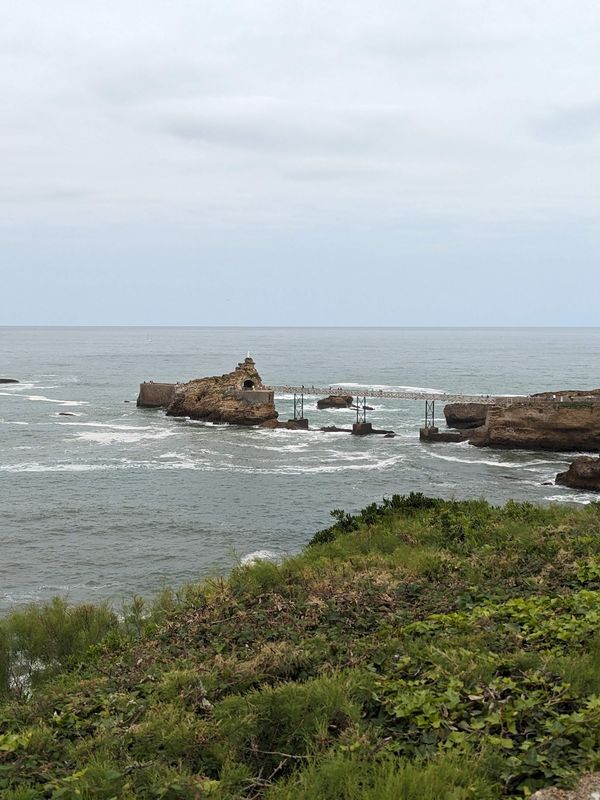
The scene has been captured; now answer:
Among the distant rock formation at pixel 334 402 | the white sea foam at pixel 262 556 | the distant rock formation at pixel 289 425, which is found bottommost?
the white sea foam at pixel 262 556

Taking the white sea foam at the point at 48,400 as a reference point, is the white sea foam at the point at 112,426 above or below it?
below

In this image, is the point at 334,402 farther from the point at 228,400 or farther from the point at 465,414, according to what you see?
the point at 465,414

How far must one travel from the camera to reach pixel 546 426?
165ft

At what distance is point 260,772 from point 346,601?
19.2 feet

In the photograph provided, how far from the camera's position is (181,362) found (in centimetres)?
14825

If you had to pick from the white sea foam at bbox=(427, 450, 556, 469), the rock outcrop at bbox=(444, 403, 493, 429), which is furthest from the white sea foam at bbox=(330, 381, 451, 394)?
the white sea foam at bbox=(427, 450, 556, 469)

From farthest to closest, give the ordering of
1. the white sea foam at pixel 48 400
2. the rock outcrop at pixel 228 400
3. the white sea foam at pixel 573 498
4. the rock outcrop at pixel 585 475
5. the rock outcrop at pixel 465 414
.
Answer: the white sea foam at pixel 48 400 → the rock outcrop at pixel 228 400 → the rock outcrop at pixel 465 414 → the rock outcrop at pixel 585 475 → the white sea foam at pixel 573 498

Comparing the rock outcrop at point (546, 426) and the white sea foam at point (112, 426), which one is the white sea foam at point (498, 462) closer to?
the rock outcrop at point (546, 426)

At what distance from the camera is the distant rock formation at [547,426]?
49844mm

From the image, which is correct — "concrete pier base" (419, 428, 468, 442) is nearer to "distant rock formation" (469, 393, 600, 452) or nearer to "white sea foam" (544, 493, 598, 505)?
"distant rock formation" (469, 393, 600, 452)

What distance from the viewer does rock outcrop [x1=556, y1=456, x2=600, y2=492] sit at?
3684 centimetres

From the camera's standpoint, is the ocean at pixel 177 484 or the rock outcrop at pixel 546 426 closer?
the ocean at pixel 177 484

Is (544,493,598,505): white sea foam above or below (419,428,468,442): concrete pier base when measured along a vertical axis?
below

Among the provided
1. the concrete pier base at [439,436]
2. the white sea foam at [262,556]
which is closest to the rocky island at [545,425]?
the concrete pier base at [439,436]
